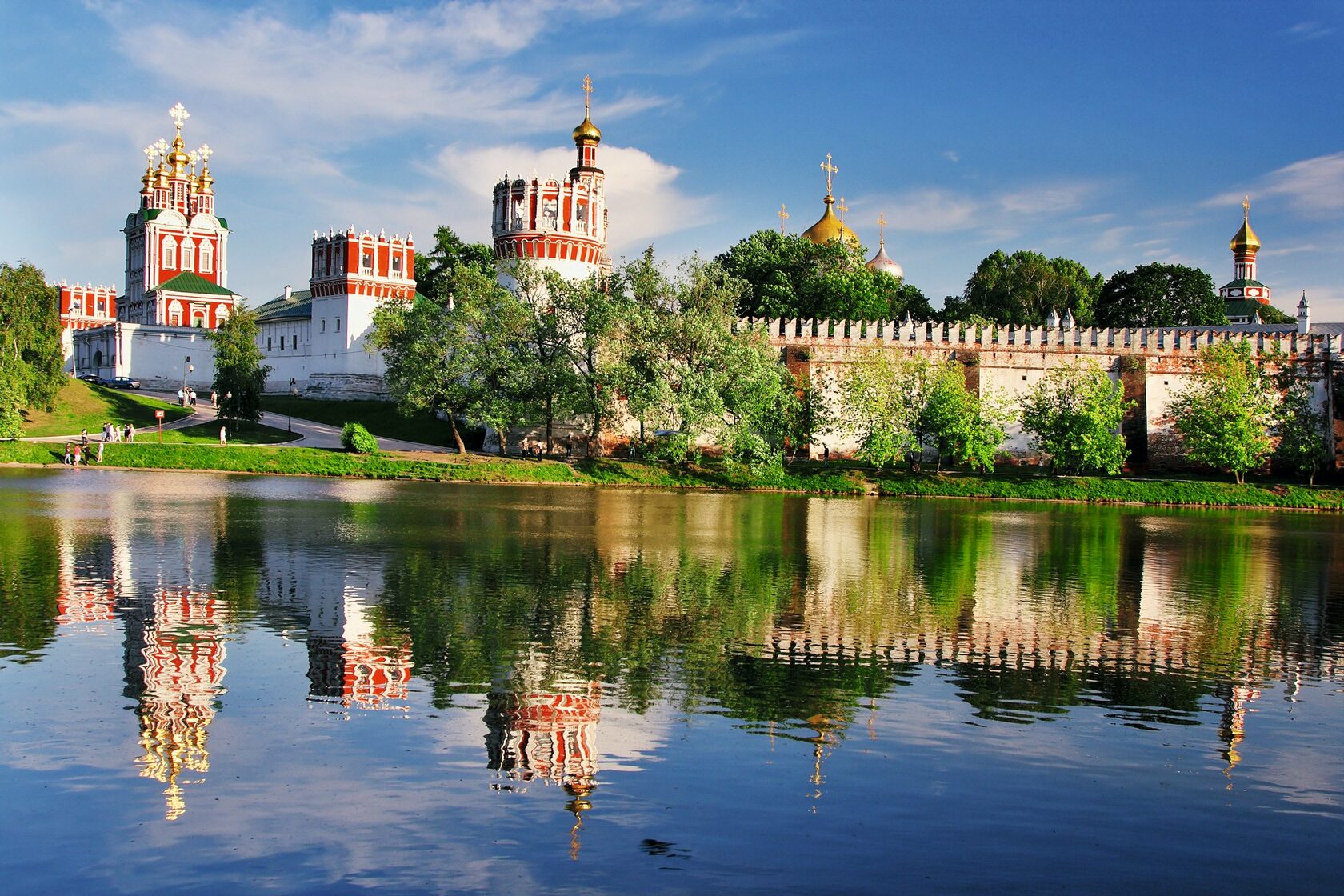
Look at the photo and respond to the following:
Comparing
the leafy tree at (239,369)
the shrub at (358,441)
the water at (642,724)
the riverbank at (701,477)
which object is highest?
the leafy tree at (239,369)

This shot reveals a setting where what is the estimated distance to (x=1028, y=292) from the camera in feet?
239

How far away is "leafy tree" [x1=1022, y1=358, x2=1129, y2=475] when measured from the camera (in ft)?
146

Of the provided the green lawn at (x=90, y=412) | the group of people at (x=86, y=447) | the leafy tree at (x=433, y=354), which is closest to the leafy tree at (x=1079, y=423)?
the leafy tree at (x=433, y=354)

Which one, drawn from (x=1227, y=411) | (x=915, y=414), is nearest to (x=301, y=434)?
(x=915, y=414)

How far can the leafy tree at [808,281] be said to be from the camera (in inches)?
2335

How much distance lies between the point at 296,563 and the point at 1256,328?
61239 mm

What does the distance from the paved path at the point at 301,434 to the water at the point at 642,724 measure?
26940 mm

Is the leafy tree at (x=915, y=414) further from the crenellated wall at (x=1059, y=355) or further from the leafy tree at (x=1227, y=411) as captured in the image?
the leafy tree at (x=1227, y=411)

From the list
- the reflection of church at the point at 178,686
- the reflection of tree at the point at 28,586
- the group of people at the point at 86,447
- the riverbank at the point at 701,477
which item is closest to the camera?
the reflection of church at the point at 178,686

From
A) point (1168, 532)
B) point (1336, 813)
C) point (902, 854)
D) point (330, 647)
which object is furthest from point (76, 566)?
point (1168, 532)

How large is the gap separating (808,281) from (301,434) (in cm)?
2635

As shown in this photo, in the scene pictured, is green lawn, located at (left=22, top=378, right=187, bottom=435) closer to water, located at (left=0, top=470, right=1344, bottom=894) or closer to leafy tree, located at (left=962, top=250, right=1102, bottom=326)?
water, located at (left=0, top=470, right=1344, bottom=894)

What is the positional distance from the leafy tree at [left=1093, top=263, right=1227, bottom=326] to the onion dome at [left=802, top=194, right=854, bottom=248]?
1696 cm

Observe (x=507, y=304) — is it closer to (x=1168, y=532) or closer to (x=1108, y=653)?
(x=1168, y=532)
